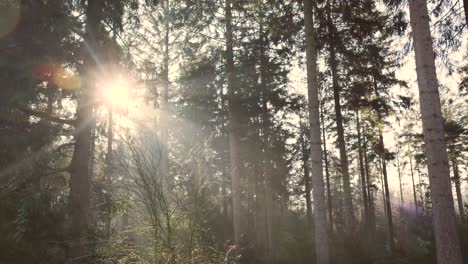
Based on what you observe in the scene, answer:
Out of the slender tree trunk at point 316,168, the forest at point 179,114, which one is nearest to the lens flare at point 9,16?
the forest at point 179,114

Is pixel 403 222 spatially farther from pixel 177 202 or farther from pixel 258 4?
pixel 177 202

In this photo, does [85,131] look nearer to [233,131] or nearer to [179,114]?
[233,131]

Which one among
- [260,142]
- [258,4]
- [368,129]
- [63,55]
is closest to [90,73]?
[63,55]

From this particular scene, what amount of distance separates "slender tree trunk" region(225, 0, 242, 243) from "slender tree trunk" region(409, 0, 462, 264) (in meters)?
8.98

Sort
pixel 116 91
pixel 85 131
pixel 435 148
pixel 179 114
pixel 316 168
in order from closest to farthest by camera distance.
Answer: pixel 435 148
pixel 316 168
pixel 85 131
pixel 116 91
pixel 179 114

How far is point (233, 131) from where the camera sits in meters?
14.9

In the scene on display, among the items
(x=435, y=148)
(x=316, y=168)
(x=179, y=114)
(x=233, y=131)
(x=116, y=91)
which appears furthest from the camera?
(x=179, y=114)

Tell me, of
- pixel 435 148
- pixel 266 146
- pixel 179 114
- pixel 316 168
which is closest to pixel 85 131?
pixel 316 168

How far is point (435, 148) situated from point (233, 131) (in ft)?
31.6

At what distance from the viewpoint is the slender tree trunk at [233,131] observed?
46.9 feet

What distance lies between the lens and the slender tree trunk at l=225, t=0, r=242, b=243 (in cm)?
1429

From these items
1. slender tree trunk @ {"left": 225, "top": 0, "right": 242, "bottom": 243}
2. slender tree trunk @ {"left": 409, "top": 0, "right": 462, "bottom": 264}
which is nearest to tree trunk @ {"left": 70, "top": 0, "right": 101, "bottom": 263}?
slender tree trunk @ {"left": 225, "top": 0, "right": 242, "bottom": 243}

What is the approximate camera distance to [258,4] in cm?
1060

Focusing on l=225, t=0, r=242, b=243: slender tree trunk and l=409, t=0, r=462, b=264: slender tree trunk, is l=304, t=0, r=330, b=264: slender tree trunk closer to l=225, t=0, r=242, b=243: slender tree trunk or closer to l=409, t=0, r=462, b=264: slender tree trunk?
l=409, t=0, r=462, b=264: slender tree trunk
